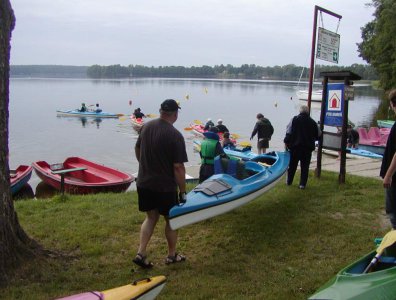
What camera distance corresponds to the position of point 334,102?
8.92 m

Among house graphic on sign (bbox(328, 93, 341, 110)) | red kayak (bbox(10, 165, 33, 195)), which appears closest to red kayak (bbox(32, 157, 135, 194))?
red kayak (bbox(10, 165, 33, 195))

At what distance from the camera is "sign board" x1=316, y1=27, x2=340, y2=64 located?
946 centimetres

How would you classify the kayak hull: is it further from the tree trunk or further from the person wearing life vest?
the person wearing life vest

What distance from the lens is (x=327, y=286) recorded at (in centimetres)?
346

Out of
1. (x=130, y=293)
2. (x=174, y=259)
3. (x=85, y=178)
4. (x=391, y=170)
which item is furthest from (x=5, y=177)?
(x=85, y=178)

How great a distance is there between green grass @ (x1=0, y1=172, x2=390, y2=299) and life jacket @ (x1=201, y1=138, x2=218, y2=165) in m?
0.98

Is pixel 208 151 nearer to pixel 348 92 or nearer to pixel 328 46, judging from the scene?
pixel 348 92

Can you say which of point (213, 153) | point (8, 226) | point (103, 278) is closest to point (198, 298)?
point (103, 278)

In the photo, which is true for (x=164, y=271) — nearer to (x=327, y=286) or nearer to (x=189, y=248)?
(x=189, y=248)

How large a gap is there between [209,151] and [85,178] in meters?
7.45

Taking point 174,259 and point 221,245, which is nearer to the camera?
point 174,259

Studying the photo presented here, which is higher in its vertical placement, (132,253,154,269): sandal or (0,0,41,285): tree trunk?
(0,0,41,285): tree trunk

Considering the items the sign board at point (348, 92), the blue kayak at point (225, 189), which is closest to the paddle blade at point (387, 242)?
the blue kayak at point (225, 189)

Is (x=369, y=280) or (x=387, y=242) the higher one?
(x=387, y=242)
